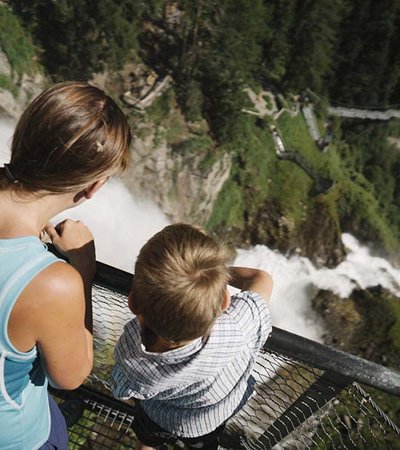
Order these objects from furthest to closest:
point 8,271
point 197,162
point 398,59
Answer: point 398,59
point 197,162
point 8,271

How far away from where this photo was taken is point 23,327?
136cm

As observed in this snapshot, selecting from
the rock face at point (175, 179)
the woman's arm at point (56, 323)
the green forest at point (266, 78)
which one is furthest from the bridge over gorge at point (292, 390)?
the green forest at point (266, 78)

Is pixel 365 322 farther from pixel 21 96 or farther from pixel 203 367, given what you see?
pixel 203 367

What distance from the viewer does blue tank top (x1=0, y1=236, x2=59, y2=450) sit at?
4.39 feet

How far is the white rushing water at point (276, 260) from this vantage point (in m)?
18.0

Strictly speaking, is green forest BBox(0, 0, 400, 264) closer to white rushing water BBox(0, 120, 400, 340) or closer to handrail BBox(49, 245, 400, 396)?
white rushing water BBox(0, 120, 400, 340)

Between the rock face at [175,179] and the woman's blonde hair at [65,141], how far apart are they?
1754 centimetres

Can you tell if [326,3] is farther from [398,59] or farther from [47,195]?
[47,195]

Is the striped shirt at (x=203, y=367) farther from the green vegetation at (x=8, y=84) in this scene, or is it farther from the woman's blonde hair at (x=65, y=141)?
the green vegetation at (x=8, y=84)

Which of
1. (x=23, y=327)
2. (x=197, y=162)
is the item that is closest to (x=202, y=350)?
(x=23, y=327)

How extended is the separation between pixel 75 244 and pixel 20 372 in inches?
16.9

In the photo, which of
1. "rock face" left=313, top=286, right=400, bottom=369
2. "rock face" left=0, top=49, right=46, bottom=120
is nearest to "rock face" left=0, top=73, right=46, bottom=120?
"rock face" left=0, top=49, right=46, bottom=120

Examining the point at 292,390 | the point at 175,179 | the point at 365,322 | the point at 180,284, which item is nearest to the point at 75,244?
the point at 180,284

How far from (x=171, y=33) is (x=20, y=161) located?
72.5 ft
